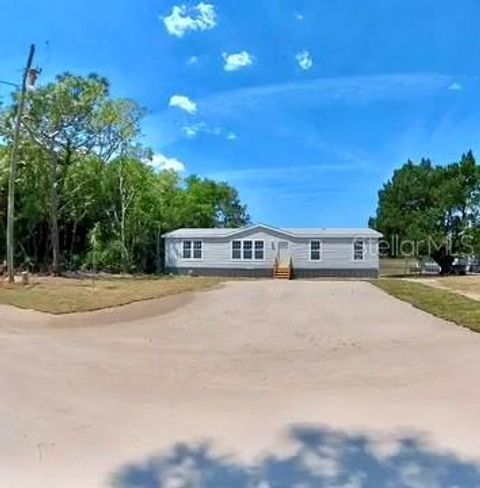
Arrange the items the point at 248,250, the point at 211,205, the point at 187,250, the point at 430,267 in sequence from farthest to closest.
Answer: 1. the point at 211,205
2. the point at 430,267
3. the point at 187,250
4. the point at 248,250

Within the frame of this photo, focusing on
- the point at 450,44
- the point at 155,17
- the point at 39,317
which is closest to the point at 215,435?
the point at 39,317

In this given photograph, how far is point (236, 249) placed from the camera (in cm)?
2978

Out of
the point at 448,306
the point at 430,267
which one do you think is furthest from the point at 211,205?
the point at 448,306

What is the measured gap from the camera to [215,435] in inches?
161

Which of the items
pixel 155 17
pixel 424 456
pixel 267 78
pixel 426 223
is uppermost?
pixel 267 78

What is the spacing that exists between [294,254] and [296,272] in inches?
35.9

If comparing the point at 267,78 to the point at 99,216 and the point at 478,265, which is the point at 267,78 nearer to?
the point at 99,216

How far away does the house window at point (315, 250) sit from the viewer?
2916 centimetres

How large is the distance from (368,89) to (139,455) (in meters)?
17.9

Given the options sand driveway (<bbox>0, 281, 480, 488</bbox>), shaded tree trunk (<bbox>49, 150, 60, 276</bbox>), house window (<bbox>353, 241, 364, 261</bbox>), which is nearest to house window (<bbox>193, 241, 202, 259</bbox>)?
shaded tree trunk (<bbox>49, 150, 60, 276</bbox>)

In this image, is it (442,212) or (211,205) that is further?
(211,205)

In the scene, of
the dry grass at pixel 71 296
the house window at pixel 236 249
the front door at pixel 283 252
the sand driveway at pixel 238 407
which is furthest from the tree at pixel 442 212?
the sand driveway at pixel 238 407

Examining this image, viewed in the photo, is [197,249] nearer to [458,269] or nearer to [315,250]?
[315,250]

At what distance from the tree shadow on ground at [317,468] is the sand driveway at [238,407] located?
0.5 inches
